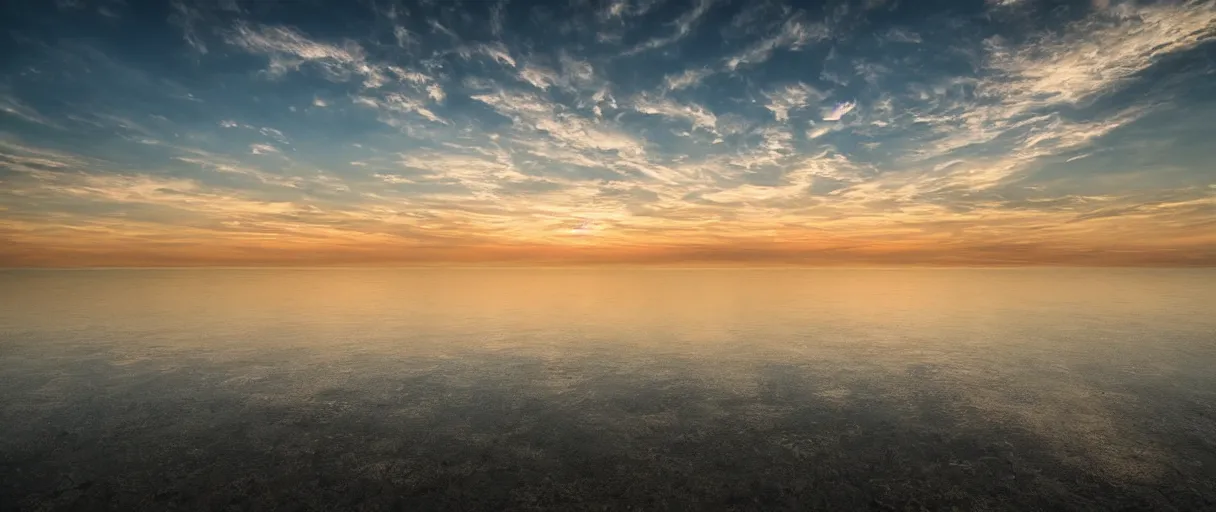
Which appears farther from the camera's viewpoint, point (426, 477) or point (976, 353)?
point (976, 353)

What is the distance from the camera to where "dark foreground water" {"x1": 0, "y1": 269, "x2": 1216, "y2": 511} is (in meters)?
5.58

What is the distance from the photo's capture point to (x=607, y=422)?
310 inches

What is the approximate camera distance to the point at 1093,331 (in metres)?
17.8

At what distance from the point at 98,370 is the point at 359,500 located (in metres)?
9.99

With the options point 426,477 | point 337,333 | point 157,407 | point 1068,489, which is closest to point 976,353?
point 1068,489

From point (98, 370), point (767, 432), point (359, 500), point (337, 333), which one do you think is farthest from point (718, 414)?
point (337, 333)

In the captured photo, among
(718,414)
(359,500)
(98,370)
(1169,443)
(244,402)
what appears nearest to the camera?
(359,500)

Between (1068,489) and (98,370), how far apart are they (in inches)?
648

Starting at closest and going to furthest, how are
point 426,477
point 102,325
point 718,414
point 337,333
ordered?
point 426,477 < point 718,414 < point 337,333 < point 102,325

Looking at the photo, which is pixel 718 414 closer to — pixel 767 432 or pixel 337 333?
pixel 767 432

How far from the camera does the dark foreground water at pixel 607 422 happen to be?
5.58 m

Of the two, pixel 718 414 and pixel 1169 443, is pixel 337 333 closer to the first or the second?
pixel 718 414

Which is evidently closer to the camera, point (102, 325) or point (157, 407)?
point (157, 407)

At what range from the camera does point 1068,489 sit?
5.63 metres
